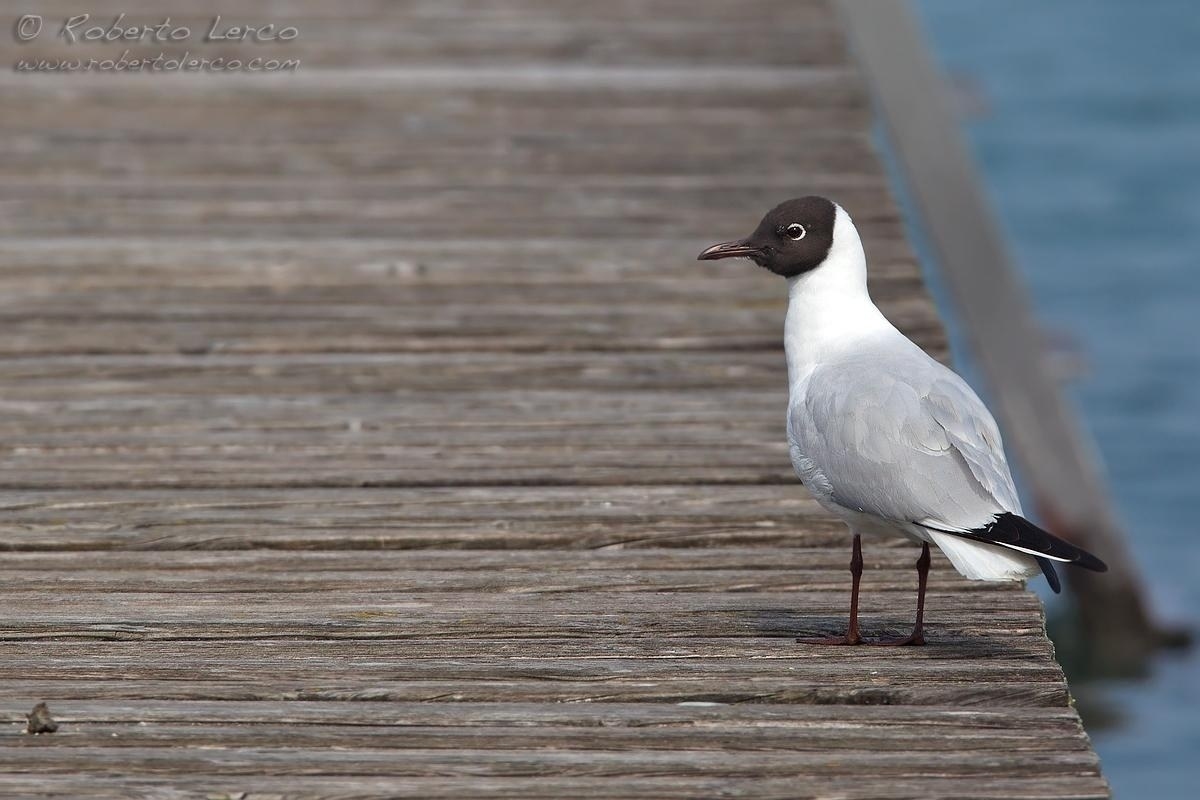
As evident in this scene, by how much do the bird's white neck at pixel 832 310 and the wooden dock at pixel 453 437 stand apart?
469 millimetres

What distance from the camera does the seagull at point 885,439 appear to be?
3246mm

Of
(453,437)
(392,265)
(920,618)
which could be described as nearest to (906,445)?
(920,618)

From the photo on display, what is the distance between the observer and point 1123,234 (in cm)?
1627

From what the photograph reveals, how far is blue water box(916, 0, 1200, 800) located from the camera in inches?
332

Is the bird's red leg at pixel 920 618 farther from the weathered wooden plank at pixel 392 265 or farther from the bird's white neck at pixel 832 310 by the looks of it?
the weathered wooden plank at pixel 392 265

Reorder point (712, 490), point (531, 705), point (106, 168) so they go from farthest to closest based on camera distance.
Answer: point (106, 168)
point (712, 490)
point (531, 705)

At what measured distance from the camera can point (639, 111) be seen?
7.07 metres

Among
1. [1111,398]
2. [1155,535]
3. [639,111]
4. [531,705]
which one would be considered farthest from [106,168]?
[1111,398]

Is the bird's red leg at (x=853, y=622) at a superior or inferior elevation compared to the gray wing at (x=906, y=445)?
inferior

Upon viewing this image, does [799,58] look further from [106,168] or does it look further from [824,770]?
[824,770]

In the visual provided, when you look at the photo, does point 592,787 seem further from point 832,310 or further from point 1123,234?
point 1123,234

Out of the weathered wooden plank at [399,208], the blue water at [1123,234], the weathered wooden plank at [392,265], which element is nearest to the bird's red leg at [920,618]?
the weathered wooden plank at [392,265]

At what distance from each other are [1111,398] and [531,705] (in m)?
10.3

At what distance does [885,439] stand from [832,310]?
53cm
